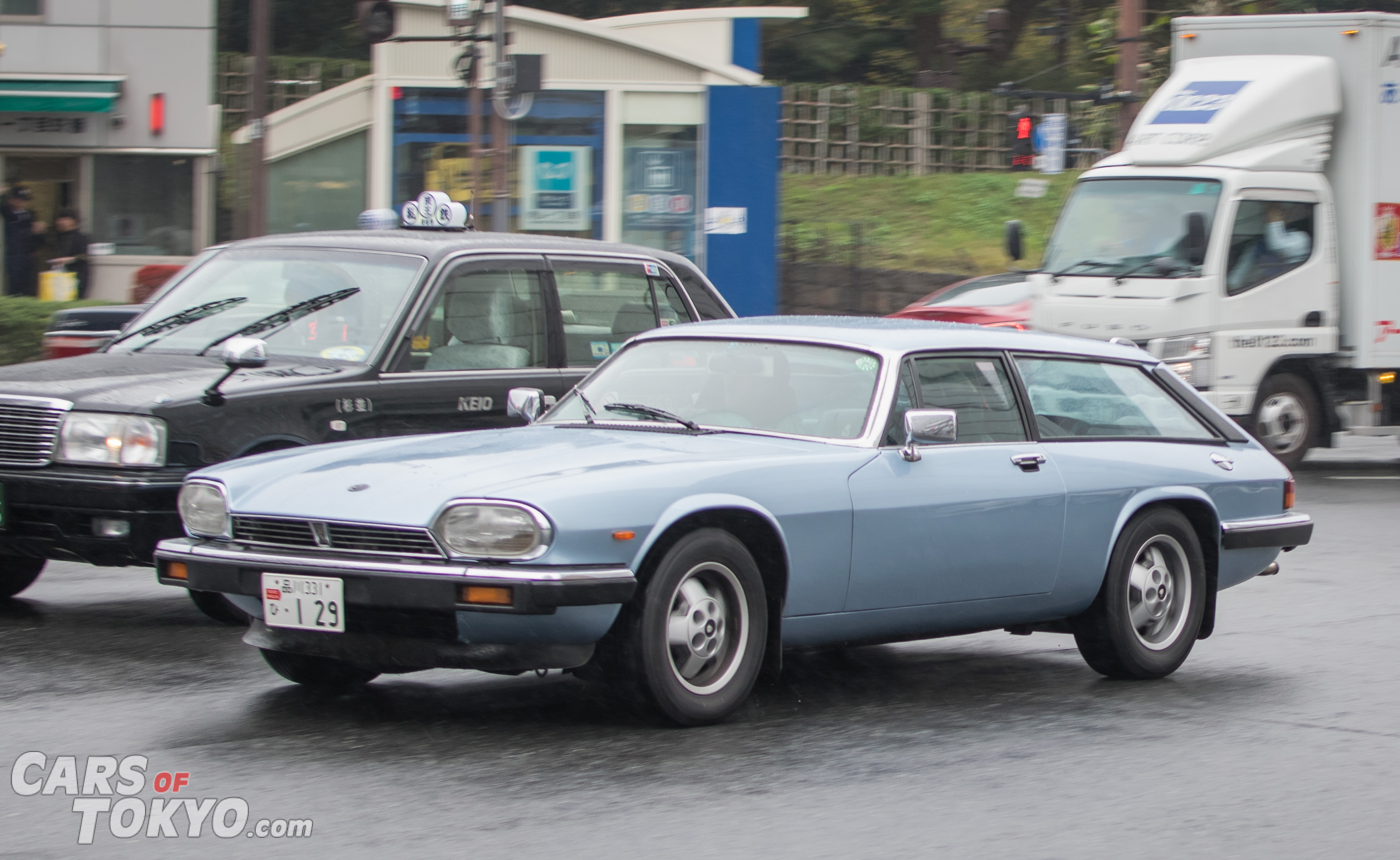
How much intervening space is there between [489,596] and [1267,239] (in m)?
11.5

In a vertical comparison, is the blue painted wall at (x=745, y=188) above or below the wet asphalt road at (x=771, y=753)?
above

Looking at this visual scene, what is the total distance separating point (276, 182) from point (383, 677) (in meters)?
17.1

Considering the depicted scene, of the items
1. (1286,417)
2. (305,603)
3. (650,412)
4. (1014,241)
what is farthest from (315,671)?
(1014,241)

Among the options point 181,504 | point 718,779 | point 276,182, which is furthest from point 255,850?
point 276,182

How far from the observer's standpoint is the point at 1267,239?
15273 mm

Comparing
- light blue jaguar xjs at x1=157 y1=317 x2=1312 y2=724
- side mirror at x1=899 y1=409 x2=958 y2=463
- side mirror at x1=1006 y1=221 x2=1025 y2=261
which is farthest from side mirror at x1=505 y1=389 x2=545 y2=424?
side mirror at x1=1006 y1=221 x2=1025 y2=261

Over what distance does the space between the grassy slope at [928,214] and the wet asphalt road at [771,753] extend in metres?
22.8

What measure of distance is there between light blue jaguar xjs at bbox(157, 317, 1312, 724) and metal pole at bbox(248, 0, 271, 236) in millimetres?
15330

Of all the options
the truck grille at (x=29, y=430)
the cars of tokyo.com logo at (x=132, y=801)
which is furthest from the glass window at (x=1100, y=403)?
the truck grille at (x=29, y=430)

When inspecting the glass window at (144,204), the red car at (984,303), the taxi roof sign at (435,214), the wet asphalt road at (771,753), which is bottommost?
the wet asphalt road at (771,753)

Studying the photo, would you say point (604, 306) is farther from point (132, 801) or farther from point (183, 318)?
point (132, 801)

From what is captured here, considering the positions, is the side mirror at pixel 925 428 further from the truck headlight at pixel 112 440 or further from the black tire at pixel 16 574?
the black tire at pixel 16 574

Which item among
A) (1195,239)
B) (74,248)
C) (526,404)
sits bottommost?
(526,404)

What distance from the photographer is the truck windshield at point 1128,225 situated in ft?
49.6
